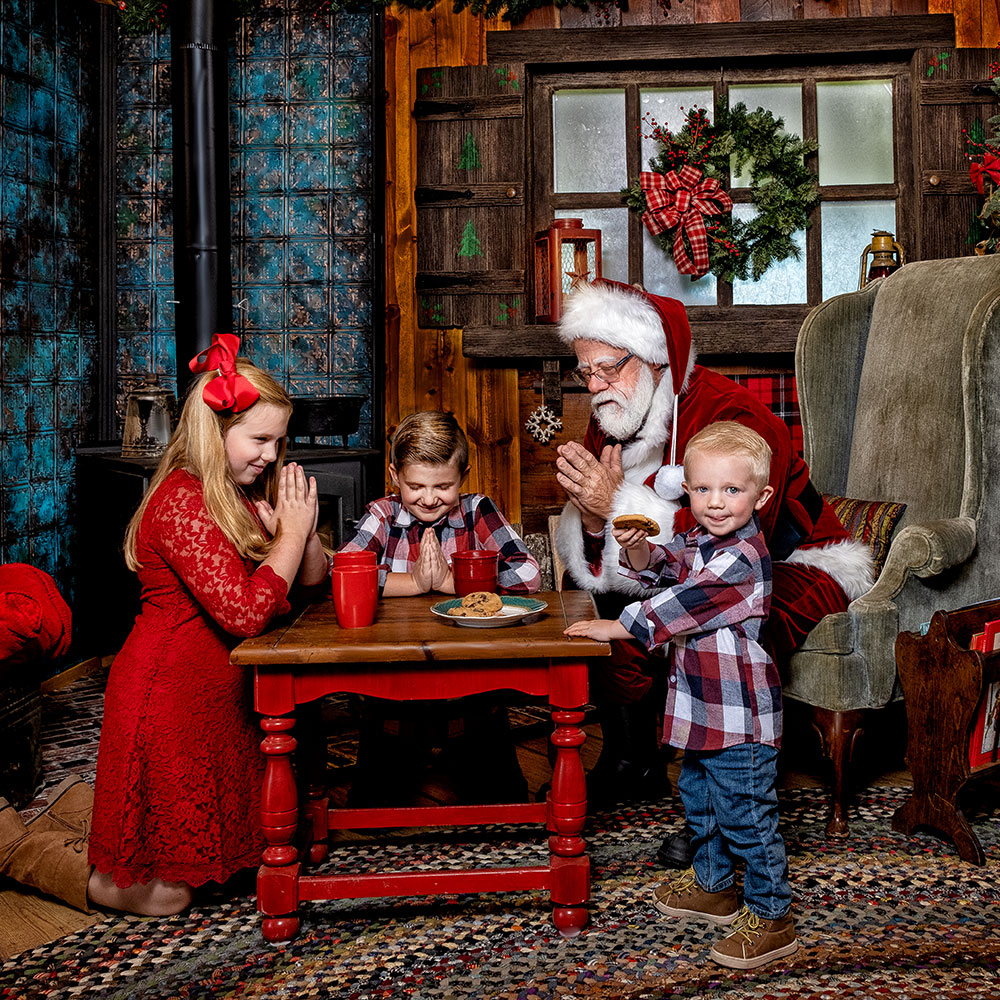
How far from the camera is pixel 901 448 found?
3420 millimetres

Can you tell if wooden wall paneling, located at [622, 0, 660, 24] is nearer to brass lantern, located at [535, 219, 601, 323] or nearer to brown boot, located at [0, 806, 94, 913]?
brass lantern, located at [535, 219, 601, 323]

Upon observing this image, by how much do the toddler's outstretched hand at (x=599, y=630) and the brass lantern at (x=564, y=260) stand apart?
8.47ft

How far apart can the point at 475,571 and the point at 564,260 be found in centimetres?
246

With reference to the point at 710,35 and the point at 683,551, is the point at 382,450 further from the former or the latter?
the point at 683,551

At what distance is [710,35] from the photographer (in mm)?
4723

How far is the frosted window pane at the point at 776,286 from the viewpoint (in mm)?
4883

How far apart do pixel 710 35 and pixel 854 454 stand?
2284 millimetres

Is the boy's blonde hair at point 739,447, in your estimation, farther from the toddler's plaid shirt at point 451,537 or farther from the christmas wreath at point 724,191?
the christmas wreath at point 724,191

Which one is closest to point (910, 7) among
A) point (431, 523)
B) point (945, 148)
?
point (945, 148)

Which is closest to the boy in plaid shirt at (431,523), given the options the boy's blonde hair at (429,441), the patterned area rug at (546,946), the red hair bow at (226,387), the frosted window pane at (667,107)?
the boy's blonde hair at (429,441)

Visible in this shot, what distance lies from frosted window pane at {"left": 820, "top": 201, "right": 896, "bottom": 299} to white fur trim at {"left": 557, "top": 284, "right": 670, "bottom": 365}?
2207mm

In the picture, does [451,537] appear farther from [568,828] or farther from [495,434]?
[495,434]

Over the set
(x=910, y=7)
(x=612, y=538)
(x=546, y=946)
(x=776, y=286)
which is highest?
(x=910, y=7)

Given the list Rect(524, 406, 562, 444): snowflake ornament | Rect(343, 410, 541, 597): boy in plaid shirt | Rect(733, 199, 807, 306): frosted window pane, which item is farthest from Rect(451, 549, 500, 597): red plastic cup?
Rect(733, 199, 807, 306): frosted window pane
